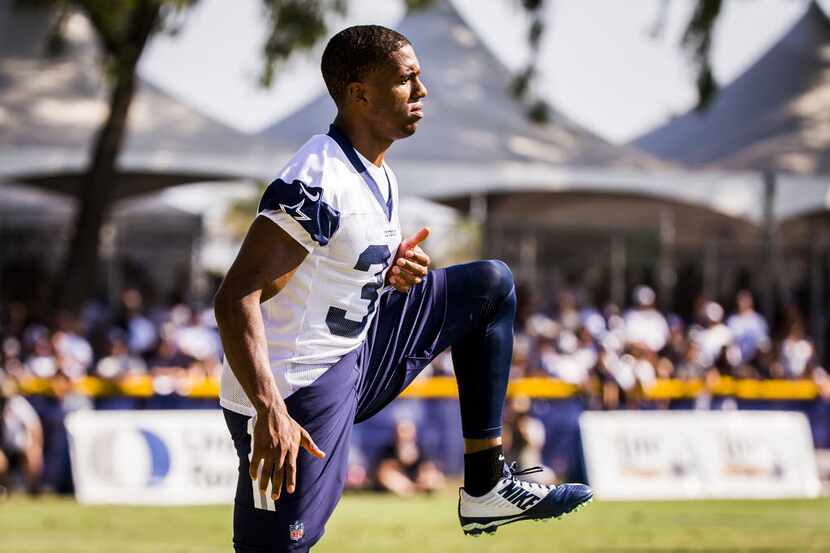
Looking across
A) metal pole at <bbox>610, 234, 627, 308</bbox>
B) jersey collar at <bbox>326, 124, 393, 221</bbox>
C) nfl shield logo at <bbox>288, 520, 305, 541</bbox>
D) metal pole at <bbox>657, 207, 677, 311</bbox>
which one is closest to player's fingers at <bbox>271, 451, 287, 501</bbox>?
nfl shield logo at <bbox>288, 520, 305, 541</bbox>

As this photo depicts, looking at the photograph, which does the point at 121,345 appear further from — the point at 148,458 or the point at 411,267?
the point at 411,267

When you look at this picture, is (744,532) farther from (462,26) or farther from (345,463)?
(462,26)

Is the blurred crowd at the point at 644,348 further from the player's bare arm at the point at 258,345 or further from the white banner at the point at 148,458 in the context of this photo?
the player's bare arm at the point at 258,345

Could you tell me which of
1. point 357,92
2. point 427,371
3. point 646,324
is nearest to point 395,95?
point 357,92

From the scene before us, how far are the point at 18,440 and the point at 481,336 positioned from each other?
9.45 meters

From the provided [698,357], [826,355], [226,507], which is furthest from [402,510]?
[826,355]

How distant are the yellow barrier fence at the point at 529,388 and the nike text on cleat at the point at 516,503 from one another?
304 inches

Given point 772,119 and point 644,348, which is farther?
point 772,119

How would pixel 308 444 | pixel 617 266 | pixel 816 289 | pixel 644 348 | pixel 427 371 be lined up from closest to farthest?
pixel 308 444, pixel 427 371, pixel 644 348, pixel 617 266, pixel 816 289

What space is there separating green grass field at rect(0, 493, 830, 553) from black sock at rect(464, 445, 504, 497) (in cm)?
495

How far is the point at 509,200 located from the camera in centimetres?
2105

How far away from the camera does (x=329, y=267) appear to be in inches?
201

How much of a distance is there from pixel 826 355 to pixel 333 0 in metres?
8.21

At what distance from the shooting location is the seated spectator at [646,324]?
17.3 metres
